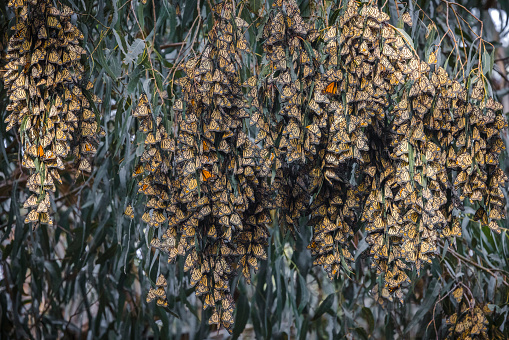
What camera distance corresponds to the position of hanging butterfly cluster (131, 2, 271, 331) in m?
1.00

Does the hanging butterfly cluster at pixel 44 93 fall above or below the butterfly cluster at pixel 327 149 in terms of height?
above

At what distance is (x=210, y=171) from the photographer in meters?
1.01

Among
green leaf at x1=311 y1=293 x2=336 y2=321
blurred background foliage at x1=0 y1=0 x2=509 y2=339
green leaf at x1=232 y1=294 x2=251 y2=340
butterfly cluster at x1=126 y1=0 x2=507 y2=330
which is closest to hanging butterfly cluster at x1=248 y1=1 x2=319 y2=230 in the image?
butterfly cluster at x1=126 y1=0 x2=507 y2=330

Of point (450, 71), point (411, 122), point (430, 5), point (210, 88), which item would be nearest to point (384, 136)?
point (411, 122)

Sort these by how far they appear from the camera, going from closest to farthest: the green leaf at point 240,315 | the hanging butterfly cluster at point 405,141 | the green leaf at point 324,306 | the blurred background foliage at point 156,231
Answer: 1. the hanging butterfly cluster at point 405,141
2. the blurred background foliage at point 156,231
3. the green leaf at point 324,306
4. the green leaf at point 240,315

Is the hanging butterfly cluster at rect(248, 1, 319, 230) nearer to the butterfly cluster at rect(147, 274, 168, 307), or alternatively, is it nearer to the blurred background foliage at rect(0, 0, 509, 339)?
the blurred background foliage at rect(0, 0, 509, 339)

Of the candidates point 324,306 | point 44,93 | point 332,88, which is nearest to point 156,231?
point 44,93

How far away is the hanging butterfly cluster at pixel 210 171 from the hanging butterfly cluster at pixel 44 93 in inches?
5.1

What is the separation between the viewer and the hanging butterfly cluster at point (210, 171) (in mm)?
1000

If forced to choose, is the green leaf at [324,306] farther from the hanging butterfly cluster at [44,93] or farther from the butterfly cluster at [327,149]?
the hanging butterfly cluster at [44,93]

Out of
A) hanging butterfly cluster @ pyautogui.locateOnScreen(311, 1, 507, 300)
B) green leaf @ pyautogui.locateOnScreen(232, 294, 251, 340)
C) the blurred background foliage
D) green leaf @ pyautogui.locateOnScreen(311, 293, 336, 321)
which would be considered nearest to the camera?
hanging butterfly cluster @ pyautogui.locateOnScreen(311, 1, 507, 300)

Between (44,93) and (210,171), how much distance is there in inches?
12.7

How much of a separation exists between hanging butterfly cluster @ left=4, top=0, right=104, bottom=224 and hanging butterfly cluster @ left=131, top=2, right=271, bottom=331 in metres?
0.13

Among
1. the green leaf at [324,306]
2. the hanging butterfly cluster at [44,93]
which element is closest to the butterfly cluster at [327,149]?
the hanging butterfly cluster at [44,93]
